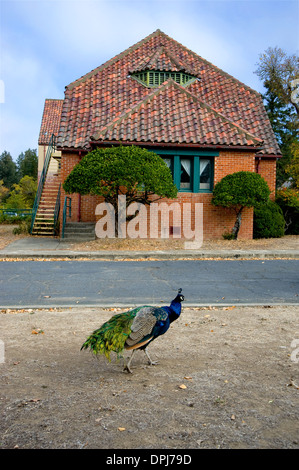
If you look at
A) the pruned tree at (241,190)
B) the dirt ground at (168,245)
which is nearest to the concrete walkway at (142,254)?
the dirt ground at (168,245)

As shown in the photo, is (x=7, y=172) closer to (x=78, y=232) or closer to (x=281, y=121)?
(x=281, y=121)

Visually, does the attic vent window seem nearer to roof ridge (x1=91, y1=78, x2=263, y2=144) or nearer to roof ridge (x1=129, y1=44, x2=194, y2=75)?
roof ridge (x1=129, y1=44, x2=194, y2=75)

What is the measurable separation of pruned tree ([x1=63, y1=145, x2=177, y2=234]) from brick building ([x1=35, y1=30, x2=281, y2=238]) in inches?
99.8

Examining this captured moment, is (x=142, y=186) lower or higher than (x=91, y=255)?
higher

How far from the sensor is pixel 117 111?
2206cm

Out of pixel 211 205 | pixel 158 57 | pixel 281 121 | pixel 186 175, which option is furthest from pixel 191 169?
pixel 281 121

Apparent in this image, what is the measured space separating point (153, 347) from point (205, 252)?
31.2ft

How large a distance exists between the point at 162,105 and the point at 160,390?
1873 cm
